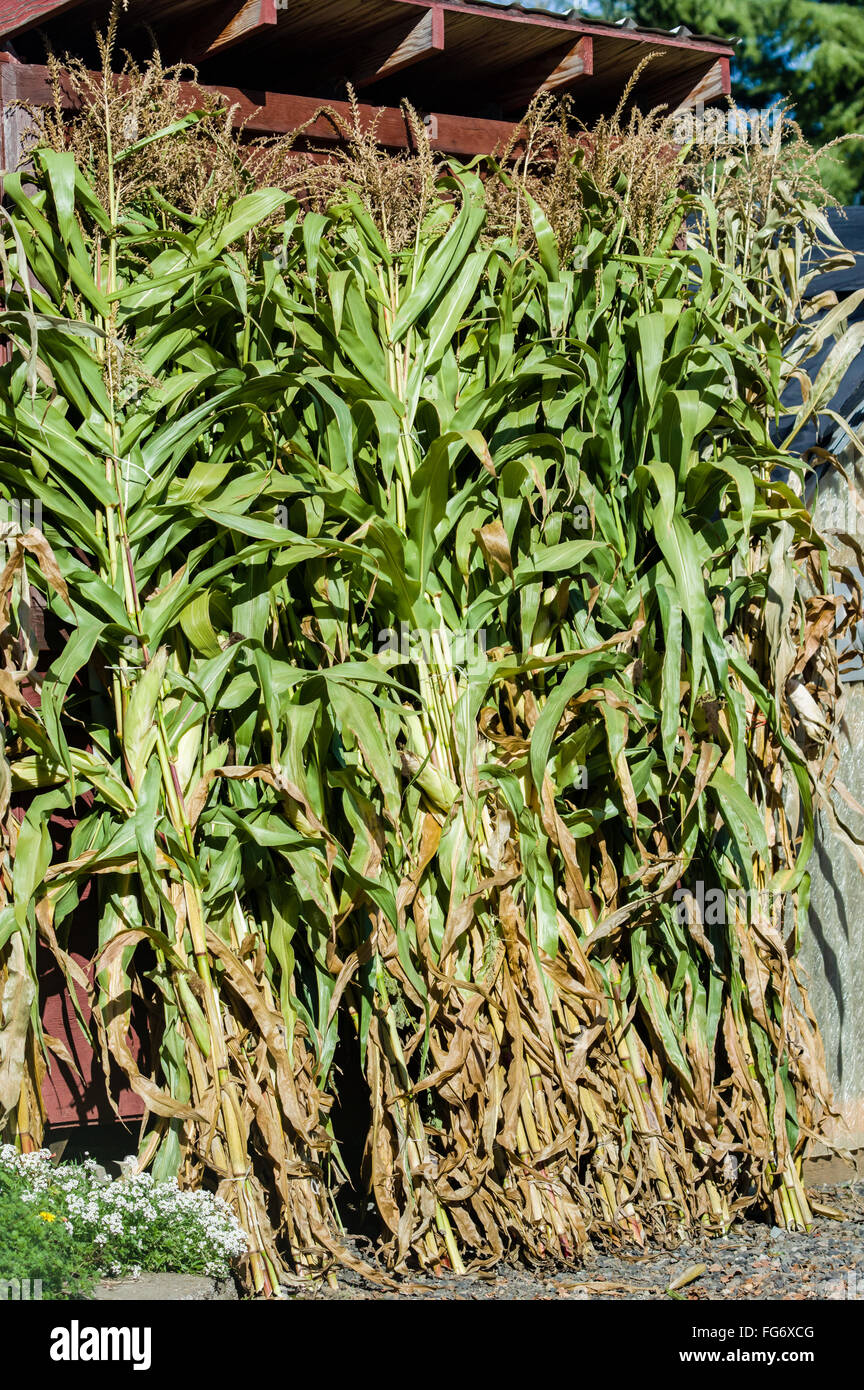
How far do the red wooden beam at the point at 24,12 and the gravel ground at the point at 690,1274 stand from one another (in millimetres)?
2761

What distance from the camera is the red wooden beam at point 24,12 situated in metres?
2.77

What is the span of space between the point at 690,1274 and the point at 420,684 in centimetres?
132

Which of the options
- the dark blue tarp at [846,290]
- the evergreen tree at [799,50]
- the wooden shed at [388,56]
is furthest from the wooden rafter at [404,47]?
the evergreen tree at [799,50]

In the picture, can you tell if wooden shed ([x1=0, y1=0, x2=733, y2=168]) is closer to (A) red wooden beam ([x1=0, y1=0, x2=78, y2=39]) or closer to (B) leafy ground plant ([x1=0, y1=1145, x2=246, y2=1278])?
(A) red wooden beam ([x1=0, y1=0, x2=78, y2=39])

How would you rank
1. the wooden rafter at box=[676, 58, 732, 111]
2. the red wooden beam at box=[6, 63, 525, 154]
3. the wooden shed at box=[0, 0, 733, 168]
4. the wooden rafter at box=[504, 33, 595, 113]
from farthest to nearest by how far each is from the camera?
1. the wooden rafter at box=[676, 58, 732, 111]
2. the wooden rafter at box=[504, 33, 595, 113]
3. the red wooden beam at box=[6, 63, 525, 154]
4. the wooden shed at box=[0, 0, 733, 168]

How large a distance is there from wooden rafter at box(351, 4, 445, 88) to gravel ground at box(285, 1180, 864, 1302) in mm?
2991

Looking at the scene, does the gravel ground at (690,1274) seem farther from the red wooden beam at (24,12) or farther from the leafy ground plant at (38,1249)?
the red wooden beam at (24,12)

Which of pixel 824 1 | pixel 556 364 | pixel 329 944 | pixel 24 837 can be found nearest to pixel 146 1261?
pixel 329 944

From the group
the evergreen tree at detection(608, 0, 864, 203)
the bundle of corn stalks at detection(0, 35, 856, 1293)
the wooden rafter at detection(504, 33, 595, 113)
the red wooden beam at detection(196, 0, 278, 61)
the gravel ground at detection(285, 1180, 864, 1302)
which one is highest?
the evergreen tree at detection(608, 0, 864, 203)

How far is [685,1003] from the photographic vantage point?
8.96 ft

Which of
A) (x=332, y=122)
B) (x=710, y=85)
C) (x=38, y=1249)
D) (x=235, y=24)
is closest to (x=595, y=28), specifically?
(x=710, y=85)

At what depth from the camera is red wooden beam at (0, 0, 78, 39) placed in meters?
2.77

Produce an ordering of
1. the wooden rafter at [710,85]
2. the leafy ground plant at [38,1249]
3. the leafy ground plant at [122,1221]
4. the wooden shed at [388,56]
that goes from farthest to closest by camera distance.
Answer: the wooden rafter at [710,85] → the wooden shed at [388,56] → the leafy ground plant at [122,1221] → the leafy ground plant at [38,1249]

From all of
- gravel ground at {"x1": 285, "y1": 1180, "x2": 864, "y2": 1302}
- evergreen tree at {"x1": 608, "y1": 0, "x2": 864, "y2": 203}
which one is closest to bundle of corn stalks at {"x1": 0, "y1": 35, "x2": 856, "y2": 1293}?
gravel ground at {"x1": 285, "y1": 1180, "x2": 864, "y2": 1302}
